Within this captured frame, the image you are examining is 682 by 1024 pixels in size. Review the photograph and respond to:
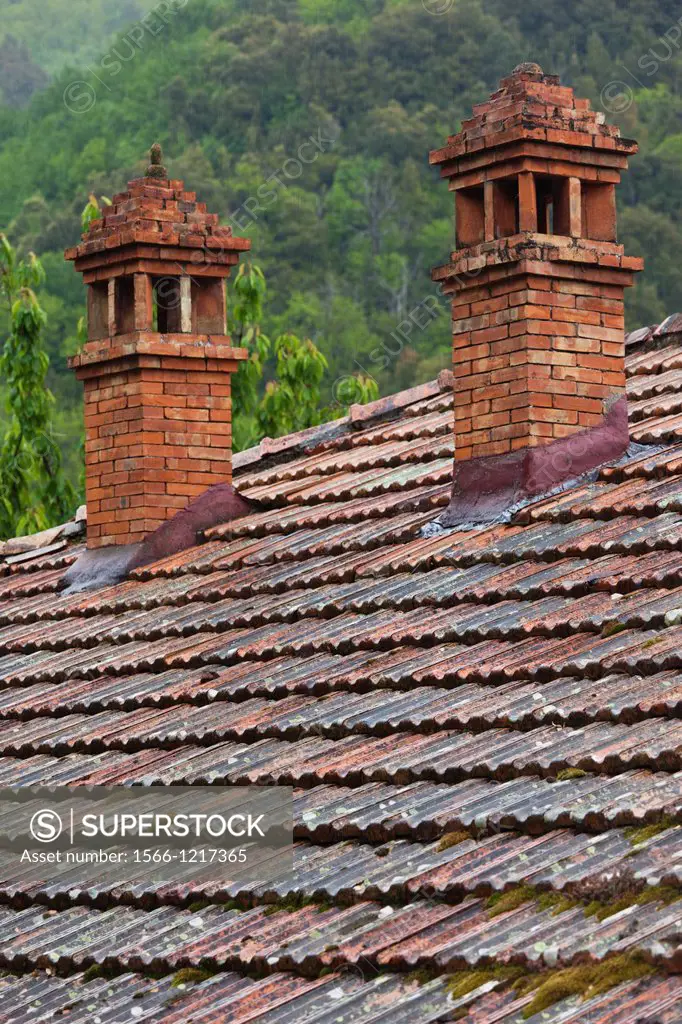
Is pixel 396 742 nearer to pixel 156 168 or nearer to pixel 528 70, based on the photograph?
pixel 528 70

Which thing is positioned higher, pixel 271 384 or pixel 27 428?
pixel 271 384

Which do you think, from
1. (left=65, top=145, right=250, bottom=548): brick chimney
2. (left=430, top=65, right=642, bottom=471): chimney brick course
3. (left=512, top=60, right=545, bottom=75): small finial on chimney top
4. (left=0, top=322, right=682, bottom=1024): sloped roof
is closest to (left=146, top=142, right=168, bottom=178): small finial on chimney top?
(left=65, top=145, right=250, bottom=548): brick chimney

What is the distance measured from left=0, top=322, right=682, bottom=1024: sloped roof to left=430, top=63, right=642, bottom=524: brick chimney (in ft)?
0.88

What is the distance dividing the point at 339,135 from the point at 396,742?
57895 mm

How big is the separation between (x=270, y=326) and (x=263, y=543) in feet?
126

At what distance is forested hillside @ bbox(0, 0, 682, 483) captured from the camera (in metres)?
49.4

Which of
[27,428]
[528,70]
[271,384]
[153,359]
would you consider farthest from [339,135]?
[528,70]

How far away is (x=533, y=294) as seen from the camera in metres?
7.59

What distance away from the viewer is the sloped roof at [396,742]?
13.8ft

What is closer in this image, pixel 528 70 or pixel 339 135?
pixel 528 70

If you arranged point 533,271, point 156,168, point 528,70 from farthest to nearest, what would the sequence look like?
point 156,168 < point 528,70 < point 533,271

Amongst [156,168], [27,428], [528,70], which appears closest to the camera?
[528,70]

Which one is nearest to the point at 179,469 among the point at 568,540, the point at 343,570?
the point at 343,570

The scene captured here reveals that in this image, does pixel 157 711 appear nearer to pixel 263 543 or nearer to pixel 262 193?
pixel 263 543
